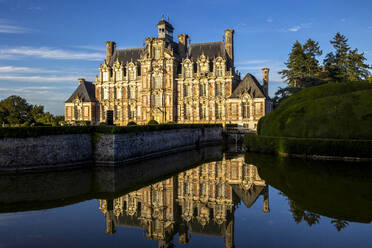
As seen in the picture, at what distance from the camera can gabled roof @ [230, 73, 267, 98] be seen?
186 ft

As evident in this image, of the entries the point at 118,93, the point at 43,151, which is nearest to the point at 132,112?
the point at 118,93

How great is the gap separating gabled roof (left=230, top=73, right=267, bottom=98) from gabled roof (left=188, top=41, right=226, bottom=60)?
7.06 m

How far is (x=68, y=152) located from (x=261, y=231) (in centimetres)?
1946

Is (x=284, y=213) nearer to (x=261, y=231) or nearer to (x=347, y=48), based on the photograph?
(x=261, y=231)

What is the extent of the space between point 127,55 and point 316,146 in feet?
162

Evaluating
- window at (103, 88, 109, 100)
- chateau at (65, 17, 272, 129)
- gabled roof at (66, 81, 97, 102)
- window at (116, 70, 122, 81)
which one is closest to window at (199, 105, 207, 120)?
chateau at (65, 17, 272, 129)

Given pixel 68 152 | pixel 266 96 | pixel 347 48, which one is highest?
pixel 347 48

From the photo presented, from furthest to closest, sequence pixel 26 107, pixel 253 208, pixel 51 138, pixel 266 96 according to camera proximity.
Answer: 1. pixel 26 107
2. pixel 266 96
3. pixel 51 138
4. pixel 253 208

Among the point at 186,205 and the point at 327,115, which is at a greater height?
the point at 327,115

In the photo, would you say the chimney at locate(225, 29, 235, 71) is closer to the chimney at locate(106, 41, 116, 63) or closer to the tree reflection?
the chimney at locate(106, 41, 116, 63)

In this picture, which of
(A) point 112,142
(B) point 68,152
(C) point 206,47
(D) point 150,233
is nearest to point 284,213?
(D) point 150,233

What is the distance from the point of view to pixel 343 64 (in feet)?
205

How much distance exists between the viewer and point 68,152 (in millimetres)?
26266

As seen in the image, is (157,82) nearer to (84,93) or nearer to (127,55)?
(127,55)
